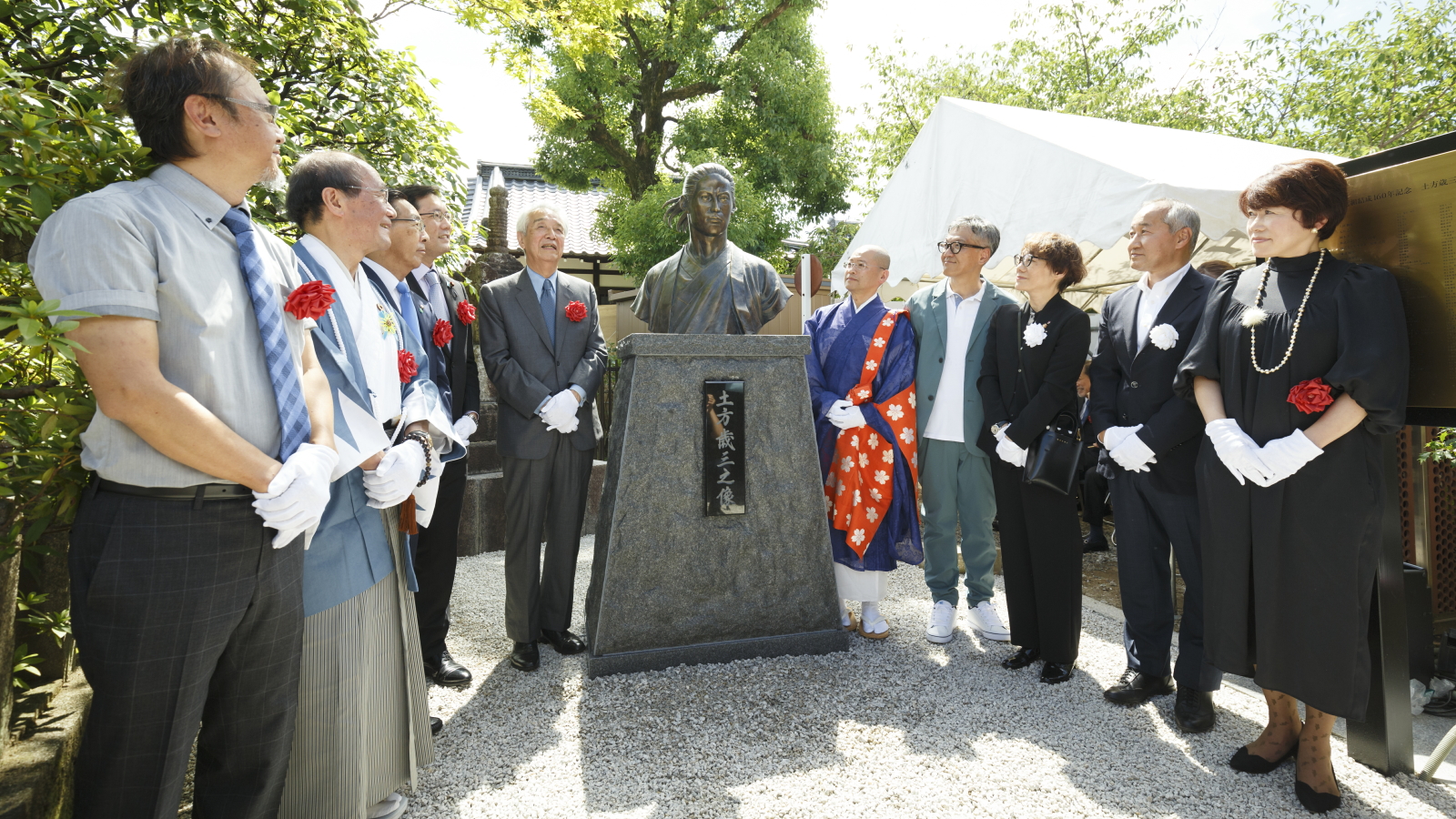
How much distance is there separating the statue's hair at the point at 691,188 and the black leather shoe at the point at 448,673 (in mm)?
2350

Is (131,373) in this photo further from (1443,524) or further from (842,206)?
(842,206)

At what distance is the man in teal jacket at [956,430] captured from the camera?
3883 millimetres

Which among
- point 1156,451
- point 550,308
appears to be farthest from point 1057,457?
point 550,308

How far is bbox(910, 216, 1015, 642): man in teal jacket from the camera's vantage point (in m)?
3.88

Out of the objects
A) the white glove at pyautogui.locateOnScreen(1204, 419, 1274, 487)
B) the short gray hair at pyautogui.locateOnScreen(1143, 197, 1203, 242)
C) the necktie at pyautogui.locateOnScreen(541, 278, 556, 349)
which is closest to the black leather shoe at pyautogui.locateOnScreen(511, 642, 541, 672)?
the necktie at pyautogui.locateOnScreen(541, 278, 556, 349)

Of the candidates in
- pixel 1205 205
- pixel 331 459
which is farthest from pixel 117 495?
pixel 1205 205

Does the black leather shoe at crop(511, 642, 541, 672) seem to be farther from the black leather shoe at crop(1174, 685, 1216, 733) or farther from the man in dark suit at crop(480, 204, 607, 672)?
the black leather shoe at crop(1174, 685, 1216, 733)

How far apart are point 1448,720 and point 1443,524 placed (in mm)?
1558

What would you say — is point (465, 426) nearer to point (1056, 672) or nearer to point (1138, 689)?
point (1056, 672)

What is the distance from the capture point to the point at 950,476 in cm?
396

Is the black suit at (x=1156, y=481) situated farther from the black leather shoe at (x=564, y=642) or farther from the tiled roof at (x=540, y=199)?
the tiled roof at (x=540, y=199)

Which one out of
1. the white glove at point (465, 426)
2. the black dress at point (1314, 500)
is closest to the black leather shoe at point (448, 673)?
the white glove at point (465, 426)

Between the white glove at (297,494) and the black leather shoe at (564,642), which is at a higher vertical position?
the white glove at (297,494)

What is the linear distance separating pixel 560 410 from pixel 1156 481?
2602 millimetres
